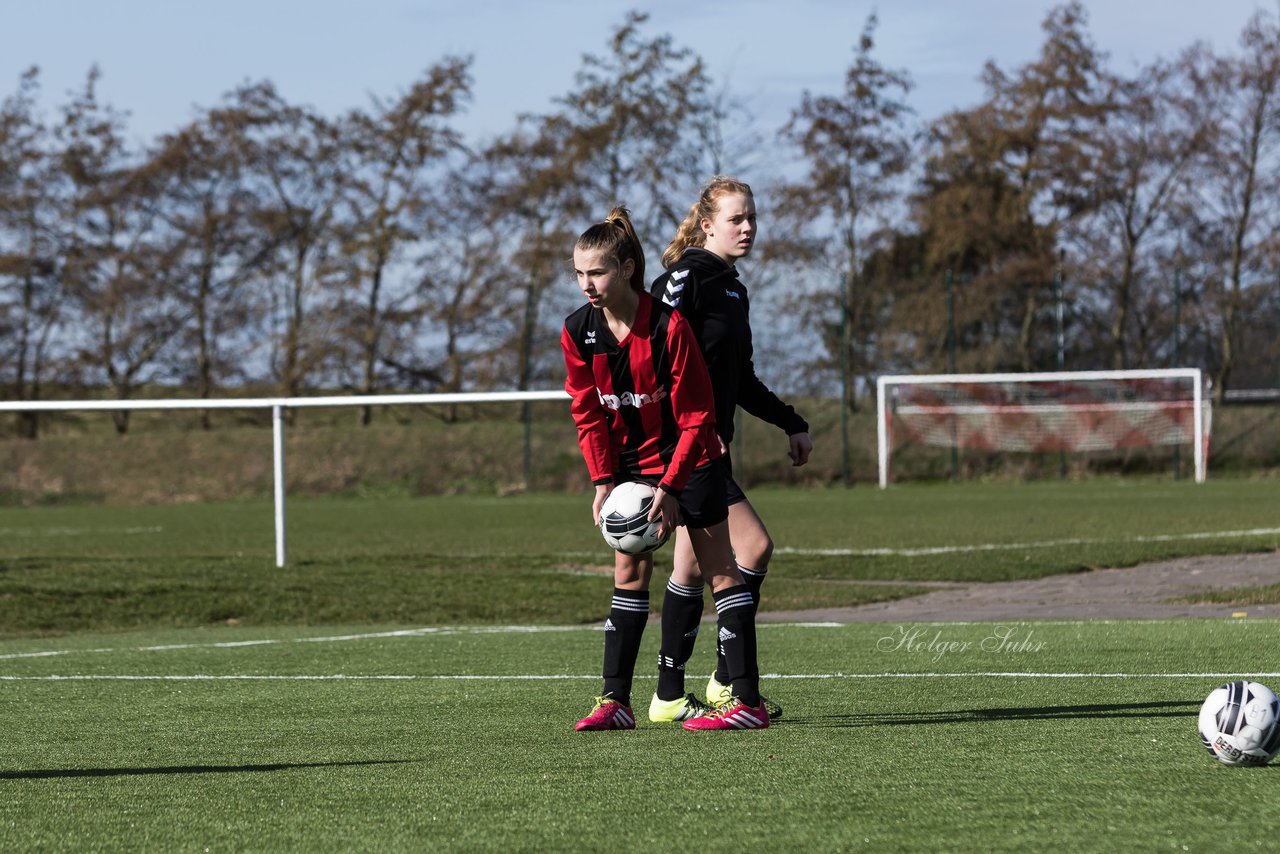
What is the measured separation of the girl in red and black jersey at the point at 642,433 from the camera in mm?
5246

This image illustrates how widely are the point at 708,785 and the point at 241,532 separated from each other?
1904 centimetres

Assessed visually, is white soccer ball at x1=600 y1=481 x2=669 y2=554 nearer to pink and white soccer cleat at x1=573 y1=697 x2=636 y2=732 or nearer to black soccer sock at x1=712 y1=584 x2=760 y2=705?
black soccer sock at x1=712 y1=584 x2=760 y2=705

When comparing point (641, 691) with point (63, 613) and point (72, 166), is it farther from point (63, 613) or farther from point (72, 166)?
point (72, 166)

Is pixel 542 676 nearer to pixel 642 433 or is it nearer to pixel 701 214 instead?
pixel 642 433

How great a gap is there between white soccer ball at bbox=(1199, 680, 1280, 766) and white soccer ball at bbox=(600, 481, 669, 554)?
1.78 metres

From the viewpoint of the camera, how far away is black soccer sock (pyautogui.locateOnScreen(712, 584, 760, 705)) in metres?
5.46

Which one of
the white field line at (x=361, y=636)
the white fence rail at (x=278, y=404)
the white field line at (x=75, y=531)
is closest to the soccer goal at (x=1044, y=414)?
the white field line at (x=75, y=531)

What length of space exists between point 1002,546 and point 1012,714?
37.8 ft

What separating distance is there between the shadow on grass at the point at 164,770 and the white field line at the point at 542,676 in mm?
2437

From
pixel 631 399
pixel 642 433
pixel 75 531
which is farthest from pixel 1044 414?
pixel 631 399

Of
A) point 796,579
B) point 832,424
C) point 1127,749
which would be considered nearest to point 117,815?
point 1127,749

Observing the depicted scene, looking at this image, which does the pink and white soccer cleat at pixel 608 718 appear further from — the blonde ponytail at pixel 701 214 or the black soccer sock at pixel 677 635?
the blonde ponytail at pixel 701 214

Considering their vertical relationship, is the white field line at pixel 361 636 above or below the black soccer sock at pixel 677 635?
below

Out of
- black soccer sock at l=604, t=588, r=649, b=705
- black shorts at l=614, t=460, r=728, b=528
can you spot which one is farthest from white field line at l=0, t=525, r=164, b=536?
black shorts at l=614, t=460, r=728, b=528
